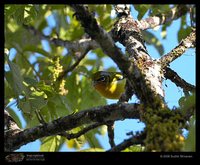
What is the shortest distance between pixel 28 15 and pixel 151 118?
205cm

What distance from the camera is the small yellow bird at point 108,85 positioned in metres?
5.30

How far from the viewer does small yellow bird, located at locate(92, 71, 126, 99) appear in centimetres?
530

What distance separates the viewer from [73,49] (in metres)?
5.61

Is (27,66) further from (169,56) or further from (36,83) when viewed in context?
(169,56)

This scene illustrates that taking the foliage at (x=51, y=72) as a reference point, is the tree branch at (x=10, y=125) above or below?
below

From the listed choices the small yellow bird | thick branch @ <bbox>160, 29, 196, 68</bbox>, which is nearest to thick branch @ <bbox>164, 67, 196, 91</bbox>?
thick branch @ <bbox>160, 29, 196, 68</bbox>

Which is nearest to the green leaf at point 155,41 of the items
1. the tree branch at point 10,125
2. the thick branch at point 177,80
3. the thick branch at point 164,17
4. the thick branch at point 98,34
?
the thick branch at point 164,17

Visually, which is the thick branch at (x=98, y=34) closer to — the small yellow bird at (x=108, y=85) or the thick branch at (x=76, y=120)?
the thick branch at (x=76, y=120)

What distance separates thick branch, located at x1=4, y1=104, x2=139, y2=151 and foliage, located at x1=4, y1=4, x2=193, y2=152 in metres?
0.28

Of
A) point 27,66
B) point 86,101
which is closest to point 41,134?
point 86,101

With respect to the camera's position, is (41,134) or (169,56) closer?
(41,134)

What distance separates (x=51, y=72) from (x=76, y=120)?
2156 millimetres

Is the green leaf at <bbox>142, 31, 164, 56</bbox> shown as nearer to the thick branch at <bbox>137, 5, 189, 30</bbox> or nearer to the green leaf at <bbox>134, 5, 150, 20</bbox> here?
the thick branch at <bbox>137, 5, 189, 30</bbox>

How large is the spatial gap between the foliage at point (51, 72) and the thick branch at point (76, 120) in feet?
0.92
